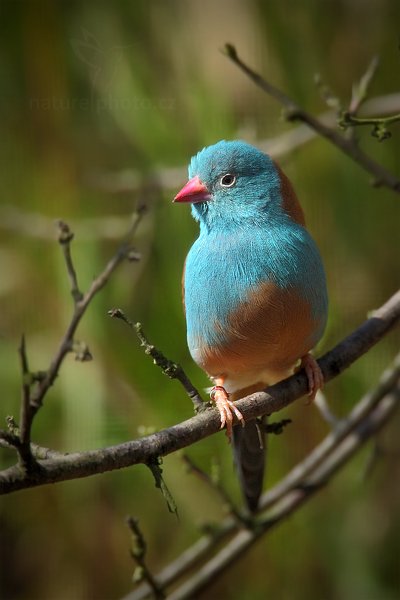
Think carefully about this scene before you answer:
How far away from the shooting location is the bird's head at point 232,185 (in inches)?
102

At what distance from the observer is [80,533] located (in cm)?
409

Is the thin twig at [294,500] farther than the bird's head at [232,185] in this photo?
Yes

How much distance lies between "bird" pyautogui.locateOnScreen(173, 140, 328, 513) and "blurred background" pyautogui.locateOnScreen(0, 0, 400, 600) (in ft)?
3.32

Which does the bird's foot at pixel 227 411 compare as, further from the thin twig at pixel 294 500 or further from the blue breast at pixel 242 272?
the thin twig at pixel 294 500

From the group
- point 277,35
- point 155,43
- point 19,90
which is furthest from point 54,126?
point 277,35

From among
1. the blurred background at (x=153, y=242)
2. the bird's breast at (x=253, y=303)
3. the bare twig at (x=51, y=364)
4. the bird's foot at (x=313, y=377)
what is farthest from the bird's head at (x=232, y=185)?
the blurred background at (x=153, y=242)

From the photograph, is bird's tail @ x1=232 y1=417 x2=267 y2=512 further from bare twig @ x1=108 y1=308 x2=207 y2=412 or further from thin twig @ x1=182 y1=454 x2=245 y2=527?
bare twig @ x1=108 y1=308 x2=207 y2=412

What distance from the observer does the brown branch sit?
7.69 ft

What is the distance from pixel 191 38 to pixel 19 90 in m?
0.86

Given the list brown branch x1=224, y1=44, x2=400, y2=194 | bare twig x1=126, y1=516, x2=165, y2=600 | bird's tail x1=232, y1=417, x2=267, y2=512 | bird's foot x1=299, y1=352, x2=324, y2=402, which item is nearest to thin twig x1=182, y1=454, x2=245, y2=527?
bird's tail x1=232, y1=417, x2=267, y2=512

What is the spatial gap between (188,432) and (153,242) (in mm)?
2109

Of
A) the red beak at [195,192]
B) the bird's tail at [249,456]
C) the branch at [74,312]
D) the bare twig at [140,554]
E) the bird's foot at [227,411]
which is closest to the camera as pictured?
the branch at [74,312]

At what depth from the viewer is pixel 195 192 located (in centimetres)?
258

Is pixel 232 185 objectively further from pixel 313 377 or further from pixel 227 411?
pixel 227 411
